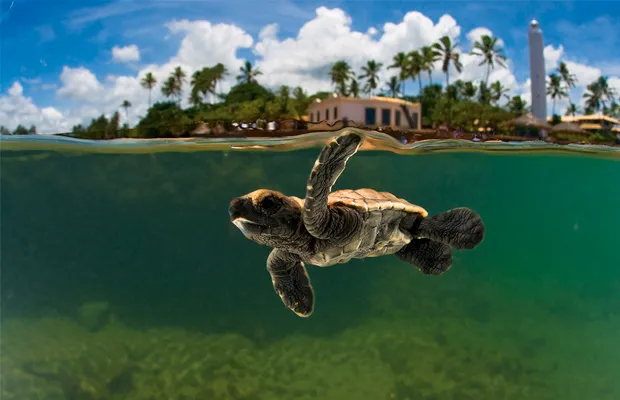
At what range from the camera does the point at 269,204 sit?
292 cm

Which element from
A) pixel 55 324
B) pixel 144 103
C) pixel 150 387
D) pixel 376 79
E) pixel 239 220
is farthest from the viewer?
pixel 55 324

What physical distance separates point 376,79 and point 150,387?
25.9 ft

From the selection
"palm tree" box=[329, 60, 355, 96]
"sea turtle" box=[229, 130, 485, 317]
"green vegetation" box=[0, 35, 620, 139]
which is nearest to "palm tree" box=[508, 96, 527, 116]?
"green vegetation" box=[0, 35, 620, 139]

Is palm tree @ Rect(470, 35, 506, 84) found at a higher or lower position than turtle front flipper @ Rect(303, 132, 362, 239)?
higher

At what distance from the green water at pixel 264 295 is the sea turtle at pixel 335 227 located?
5789mm

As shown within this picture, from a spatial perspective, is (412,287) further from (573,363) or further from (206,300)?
(206,300)

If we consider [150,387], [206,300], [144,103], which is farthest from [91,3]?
[206,300]

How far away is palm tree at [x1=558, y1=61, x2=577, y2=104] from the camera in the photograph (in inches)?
266

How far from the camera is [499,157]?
13445 mm

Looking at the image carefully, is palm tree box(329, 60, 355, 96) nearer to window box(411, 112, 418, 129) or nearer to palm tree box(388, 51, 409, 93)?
palm tree box(388, 51, 409, 93)

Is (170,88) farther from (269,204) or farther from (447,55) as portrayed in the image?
(447,55)

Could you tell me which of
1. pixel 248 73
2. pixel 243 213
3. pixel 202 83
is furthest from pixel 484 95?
pixel 243 213

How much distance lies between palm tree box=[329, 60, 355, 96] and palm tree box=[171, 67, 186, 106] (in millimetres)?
2355

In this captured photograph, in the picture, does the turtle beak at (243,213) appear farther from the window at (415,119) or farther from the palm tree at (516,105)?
the palm tree at (516,105)
